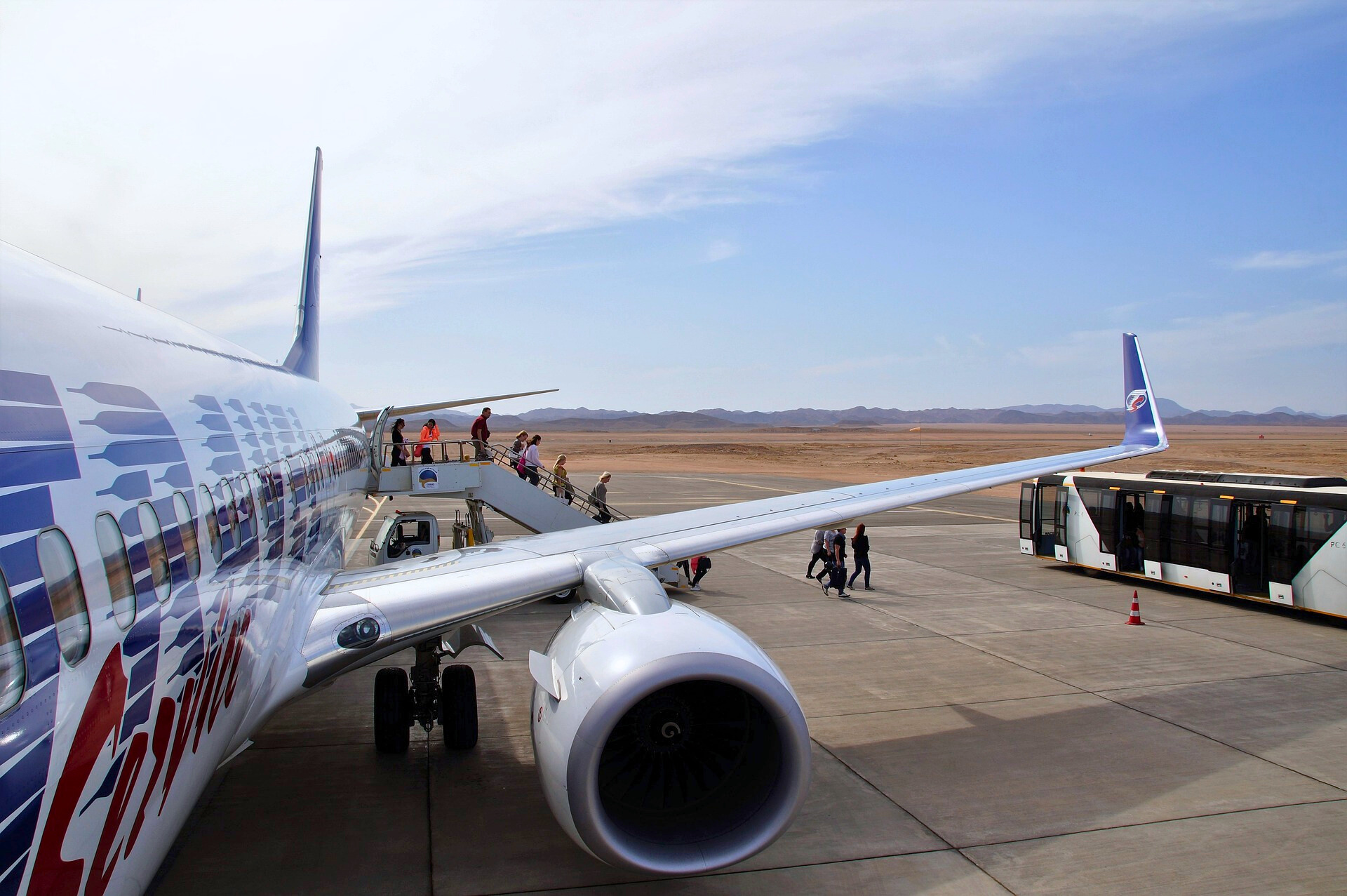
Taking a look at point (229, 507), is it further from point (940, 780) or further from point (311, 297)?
point (311, 297)

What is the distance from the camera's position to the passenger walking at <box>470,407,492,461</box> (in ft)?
65.6

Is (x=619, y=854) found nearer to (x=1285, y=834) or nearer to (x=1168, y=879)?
(x=1168, y=879)

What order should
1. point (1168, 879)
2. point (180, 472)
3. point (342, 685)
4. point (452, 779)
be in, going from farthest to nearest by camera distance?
1. point (342, 685)
2. point (452, 779)
3. point (1168, 879)
4. point (180, 472)

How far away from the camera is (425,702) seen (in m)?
9.88

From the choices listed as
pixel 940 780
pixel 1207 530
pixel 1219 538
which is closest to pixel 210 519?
pixel 940 780

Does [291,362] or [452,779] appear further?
[291,362]

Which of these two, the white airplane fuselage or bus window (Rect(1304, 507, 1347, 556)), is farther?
bus window (Rect(1304, 507, 1347, 556))

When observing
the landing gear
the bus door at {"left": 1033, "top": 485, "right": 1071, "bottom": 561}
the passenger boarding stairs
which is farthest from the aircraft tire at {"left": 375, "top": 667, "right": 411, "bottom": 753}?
the bus door at {"left": 1033, "top": 485, "right": 1071, "bottom": 561}

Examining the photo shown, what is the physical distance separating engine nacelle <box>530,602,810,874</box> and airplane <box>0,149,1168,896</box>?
0.7 inches

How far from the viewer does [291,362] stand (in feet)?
54.6

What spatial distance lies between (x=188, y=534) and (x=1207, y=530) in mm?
19206

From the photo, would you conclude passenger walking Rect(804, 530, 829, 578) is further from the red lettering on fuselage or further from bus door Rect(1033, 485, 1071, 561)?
the red lettering on fuselage

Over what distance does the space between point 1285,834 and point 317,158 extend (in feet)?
67.7

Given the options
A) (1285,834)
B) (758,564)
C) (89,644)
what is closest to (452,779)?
(89,644)
